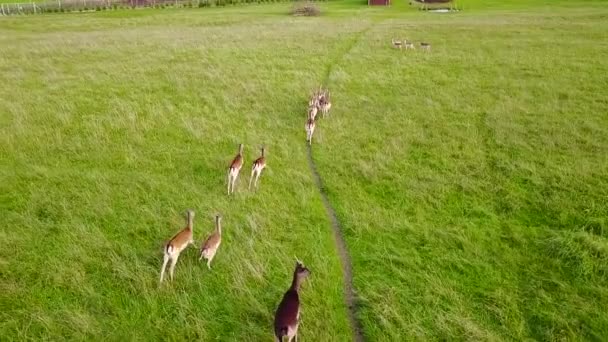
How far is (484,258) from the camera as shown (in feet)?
30.4

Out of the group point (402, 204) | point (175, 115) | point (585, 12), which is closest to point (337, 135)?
point (402, 204)

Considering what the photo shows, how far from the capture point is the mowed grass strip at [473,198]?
7934 millimetres

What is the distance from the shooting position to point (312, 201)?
1147 centimetres

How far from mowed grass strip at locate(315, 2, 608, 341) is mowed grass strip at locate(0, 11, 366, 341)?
3.79ft

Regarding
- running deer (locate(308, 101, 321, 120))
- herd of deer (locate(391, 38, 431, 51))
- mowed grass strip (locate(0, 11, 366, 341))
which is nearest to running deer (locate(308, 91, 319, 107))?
running deer (locate(308, 101, 321, 120))

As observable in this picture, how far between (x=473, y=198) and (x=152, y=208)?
7621mm

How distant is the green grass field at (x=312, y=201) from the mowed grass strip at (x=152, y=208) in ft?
0.17

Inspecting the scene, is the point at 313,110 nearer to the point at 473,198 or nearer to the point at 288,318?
the point at 473,198

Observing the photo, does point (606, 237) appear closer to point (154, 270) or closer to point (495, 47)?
point (154, 270)

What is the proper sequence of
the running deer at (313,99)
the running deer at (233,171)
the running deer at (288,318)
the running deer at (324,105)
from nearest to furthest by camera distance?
the running deer at (288,318), the running deer at (233,171), the running deer at (313,99), the running deer at (324,105)

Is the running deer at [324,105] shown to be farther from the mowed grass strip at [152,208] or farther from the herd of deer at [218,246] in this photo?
the herd of deer at [218,246]

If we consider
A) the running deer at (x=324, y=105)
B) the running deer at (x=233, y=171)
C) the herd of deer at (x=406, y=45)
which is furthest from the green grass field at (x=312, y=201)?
the herd of deer at (x=406, y=45)

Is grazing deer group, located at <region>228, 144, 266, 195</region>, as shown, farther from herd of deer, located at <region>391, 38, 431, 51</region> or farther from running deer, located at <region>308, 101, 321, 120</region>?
herd of deer, located at <region>391, 38, 431, 51</region>

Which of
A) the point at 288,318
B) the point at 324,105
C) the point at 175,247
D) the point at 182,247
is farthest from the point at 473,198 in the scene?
the point at 324,105
